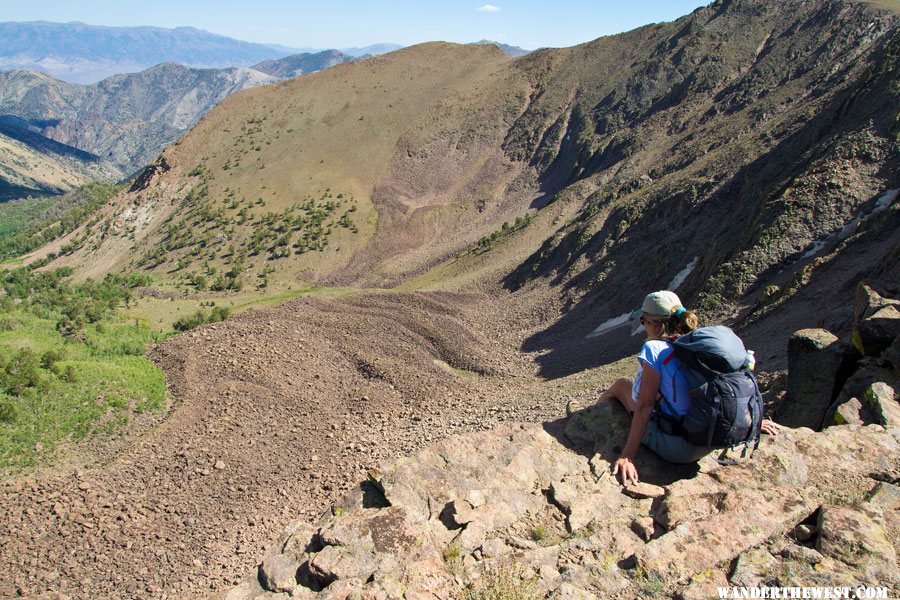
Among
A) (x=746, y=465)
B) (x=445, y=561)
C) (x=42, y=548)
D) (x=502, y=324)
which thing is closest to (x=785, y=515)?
(x=746, y=465)

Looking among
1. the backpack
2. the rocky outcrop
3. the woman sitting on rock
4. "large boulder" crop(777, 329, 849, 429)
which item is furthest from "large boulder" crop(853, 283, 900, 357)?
the backpack

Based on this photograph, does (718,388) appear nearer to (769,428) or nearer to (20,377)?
(769,428)

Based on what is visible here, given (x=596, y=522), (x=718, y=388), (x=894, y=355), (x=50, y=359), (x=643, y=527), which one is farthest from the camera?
(x=50, y=359)

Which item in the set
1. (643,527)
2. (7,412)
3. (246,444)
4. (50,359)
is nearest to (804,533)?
(643,527)

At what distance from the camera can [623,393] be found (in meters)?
6.30

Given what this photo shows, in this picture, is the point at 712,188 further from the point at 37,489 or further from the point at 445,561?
the point at 37,489

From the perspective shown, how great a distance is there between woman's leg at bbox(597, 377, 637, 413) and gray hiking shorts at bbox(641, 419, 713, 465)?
0.33 metres

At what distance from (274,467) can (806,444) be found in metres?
12.5

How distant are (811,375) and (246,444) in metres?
13.5

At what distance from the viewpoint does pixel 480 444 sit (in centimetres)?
681

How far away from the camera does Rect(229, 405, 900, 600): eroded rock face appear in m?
4.20

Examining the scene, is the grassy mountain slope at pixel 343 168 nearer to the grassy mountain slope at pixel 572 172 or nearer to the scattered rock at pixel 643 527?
the grassy mountain slope at pixel 572 172

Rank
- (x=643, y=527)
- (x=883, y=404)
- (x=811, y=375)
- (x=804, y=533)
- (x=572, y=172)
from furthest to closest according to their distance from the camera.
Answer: (x=572, y=172), (x=811, y=375), (x=883, y=404), (x=643, y=527), (x=804, y=533)

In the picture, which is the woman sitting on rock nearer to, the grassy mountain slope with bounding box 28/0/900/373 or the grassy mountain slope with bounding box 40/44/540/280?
the grassy mountain slope with bounding box 28/0/900/373
